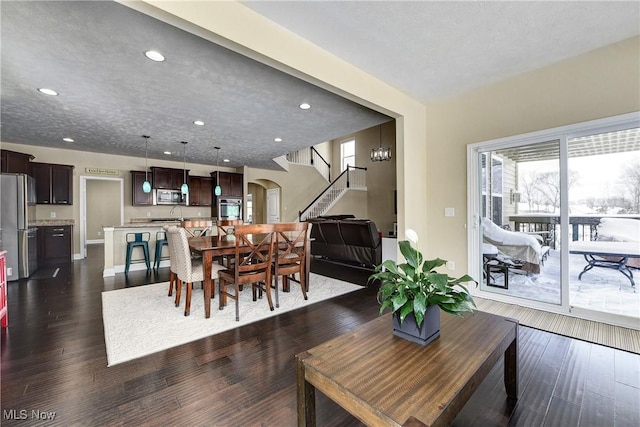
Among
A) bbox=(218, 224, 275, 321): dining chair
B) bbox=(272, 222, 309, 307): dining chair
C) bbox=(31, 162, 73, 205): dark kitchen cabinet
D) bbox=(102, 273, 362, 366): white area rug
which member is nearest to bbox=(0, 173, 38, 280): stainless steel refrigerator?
bbox=(31, 162, 73, 205): dark kitchen cabinet

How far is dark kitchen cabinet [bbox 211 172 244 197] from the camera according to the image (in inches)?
330

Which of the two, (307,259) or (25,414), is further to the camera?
(307,259)

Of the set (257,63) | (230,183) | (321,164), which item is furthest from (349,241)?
(321,164)

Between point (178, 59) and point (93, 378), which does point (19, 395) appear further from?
point (178, 59)

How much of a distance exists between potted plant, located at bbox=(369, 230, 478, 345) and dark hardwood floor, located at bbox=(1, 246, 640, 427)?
304 mm

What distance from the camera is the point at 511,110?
3.29 metres

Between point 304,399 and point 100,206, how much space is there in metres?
12.2

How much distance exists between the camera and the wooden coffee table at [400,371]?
0.91m

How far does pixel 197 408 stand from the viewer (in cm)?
155

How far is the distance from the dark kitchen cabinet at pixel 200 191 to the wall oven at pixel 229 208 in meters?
0.46

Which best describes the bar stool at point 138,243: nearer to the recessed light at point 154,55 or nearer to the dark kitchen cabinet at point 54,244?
the dark kitchen cabinet at point 54,244

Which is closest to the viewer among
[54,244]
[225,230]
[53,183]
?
[225,230]

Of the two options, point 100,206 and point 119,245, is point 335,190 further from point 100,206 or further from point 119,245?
point 100,206

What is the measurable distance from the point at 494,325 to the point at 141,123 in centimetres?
554
